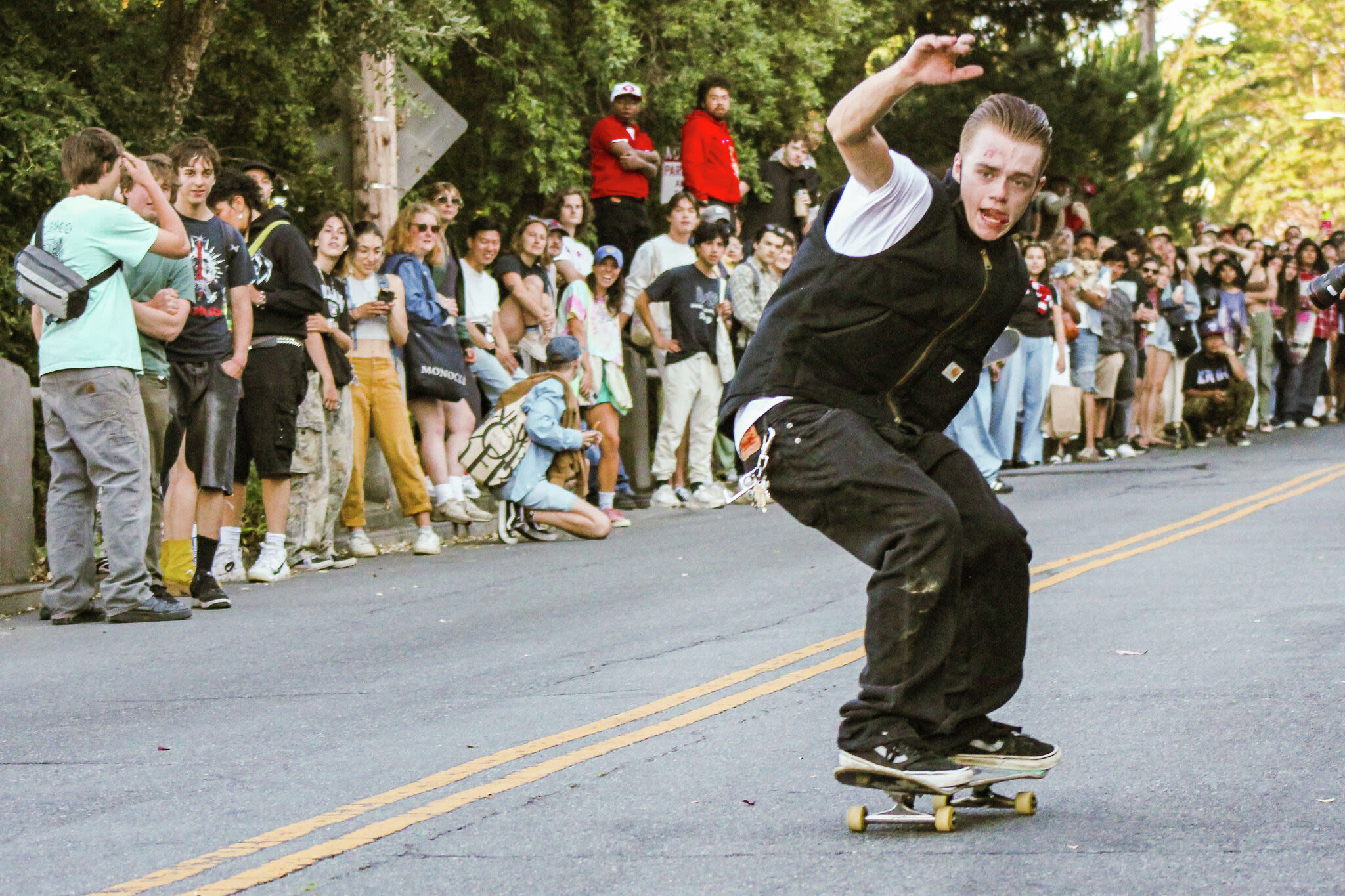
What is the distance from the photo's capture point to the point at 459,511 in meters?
13.1

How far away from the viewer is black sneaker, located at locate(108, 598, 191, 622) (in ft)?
30.1

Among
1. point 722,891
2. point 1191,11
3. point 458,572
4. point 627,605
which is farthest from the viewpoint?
point 1191,11

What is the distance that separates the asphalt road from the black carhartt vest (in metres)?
1.11

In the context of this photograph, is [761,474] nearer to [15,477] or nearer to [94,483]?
[94,483]

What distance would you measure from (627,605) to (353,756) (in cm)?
348

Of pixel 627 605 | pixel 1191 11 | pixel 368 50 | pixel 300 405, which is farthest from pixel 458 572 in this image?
pixel 1191 11

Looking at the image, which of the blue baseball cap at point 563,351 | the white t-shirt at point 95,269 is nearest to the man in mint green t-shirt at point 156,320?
the white t-shirt at point 95,269

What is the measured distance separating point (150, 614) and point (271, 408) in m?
1.84

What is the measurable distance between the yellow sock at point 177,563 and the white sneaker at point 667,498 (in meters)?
5.54

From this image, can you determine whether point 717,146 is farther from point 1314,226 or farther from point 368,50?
point 1314,226

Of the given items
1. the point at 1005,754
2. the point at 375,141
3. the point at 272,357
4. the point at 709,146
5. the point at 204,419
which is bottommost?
the point at 1005,754

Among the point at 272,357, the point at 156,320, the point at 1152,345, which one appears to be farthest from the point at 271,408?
the point at 1152,345

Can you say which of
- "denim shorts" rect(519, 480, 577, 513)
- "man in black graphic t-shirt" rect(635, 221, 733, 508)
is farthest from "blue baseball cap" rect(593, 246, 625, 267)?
"denim shorts" rect(519, 480, 577, 513)

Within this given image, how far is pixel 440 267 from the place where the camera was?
42.5 ft
